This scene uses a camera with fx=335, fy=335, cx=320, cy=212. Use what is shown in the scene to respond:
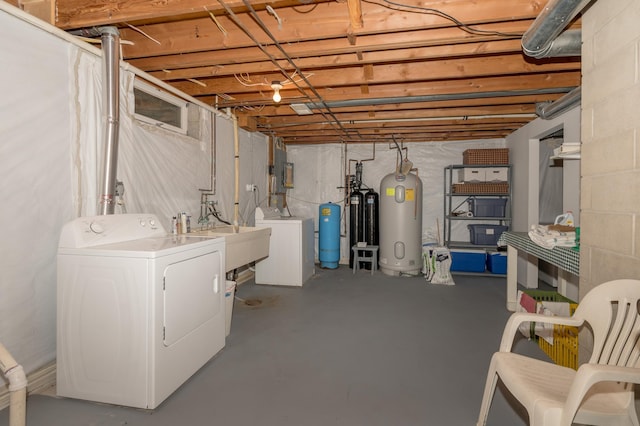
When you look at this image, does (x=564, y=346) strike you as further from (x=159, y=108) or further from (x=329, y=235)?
(x=159, y=108)

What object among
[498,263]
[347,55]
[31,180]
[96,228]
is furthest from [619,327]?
[498,263]

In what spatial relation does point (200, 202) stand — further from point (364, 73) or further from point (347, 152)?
point (347, 152)

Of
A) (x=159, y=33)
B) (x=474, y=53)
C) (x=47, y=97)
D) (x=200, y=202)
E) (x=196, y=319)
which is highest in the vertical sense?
(x=159, y=33)

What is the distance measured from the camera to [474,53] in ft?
8.20

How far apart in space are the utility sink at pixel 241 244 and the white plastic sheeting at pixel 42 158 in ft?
2.66

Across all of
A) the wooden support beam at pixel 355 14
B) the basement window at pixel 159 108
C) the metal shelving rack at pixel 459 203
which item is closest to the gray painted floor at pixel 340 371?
the metal shelving rack at pixel 459 203

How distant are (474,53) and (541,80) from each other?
1.18 metres

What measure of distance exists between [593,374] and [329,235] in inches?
178

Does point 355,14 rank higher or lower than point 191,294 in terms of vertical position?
higher

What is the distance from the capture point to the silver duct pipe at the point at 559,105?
9.81 feet

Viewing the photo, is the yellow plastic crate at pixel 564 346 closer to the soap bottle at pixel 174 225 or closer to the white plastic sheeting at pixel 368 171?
the soap bottle at pixel 174 225

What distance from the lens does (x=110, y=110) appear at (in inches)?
92.4

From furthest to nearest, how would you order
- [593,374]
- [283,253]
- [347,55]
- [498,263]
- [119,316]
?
[498,263]
[283,253]
[347,55]
[119,316]
[593,374]

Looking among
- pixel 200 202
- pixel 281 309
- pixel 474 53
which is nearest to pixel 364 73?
pixel 474 53
